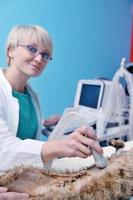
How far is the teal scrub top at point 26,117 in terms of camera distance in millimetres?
1335

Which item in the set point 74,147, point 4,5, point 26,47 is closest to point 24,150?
point 74,147

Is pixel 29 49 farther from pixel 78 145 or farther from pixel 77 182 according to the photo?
pixel 77 182

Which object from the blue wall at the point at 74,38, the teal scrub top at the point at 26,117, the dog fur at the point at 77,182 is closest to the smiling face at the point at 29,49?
the teal scrub top at the point at 26,117

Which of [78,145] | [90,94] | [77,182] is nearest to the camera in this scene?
[77,182]

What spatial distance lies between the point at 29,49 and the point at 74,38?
170 centimetres

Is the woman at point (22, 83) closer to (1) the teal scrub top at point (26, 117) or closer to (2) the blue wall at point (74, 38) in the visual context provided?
(1) the teal scrub top at point (26, 117)

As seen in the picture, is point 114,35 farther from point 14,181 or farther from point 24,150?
point 14,181

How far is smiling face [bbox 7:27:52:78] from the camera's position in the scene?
136 centimetres

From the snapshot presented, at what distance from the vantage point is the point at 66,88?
9.93 ft

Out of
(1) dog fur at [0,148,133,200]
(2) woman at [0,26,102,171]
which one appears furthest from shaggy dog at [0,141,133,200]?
(2) woman at [0,26,102,171]

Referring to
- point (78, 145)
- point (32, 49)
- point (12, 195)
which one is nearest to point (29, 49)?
point (32, 49)

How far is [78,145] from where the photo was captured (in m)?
0.80

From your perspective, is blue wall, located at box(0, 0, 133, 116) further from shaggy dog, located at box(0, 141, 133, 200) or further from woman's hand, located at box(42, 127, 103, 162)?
shaggy dog, located at box(0, 141, 133, 200)

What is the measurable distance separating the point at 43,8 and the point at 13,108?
1.85m
